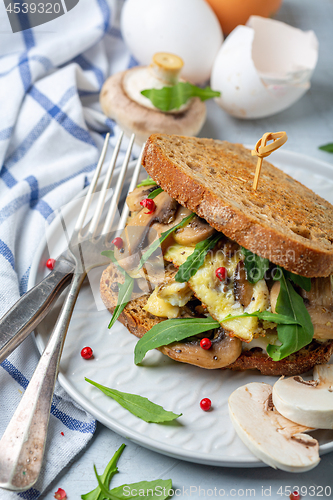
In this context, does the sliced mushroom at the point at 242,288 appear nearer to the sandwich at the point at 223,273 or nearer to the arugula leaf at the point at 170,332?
the sandwich at the point at 223,273

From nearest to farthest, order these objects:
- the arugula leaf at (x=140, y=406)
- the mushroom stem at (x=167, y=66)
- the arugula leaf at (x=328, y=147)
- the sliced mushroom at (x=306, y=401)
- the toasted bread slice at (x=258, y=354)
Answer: the sliced mushroom at (x=306, y=401) < the arugula leaf at (x=140, y=406) < the toasted bread slice at (x=258, y=354) < the mushroom stem at (x=167, y=66) < the arugula leaf at (x=328, y=147)

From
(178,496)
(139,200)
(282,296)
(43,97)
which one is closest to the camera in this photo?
(178,496)

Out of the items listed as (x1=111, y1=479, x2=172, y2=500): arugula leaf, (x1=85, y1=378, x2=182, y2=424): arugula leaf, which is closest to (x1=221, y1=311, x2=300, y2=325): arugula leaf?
(x1=85, y1=378, x2=182, y2=424): arugula leaf

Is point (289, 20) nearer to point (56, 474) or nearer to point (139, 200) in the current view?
point (139, 200)

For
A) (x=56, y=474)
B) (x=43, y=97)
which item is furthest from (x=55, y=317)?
(x=43, y=97)

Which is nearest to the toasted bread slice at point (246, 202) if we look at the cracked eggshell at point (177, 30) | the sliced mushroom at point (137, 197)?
the sliced mushroom at point (137, 197)

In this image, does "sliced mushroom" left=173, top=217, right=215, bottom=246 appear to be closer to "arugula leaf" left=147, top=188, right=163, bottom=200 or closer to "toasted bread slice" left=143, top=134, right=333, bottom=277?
"toasted bread slice" left=143, top=134, right=333, bottom=277
